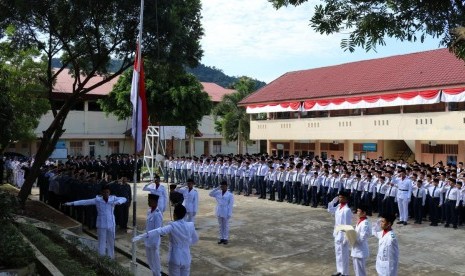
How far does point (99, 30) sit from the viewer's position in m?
13.7

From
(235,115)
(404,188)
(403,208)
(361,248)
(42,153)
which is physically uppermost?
(235,115)

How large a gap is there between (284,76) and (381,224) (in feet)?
93.9

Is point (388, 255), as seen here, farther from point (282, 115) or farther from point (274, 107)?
point (282, 115)

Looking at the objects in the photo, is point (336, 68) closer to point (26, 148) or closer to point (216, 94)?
point (216, 94)

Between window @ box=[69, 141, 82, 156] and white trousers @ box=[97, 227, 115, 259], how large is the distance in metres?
29.2

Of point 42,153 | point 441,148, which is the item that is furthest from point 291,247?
point 441,148

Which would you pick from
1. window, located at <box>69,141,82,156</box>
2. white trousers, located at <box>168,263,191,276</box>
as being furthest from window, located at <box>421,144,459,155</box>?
window, located at <box>69,141,82,156</box>

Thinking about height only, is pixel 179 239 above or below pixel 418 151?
below

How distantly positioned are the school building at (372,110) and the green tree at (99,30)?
12444mm

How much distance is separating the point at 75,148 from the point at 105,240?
29690 millimetres

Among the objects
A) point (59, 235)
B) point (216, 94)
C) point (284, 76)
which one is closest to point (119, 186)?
point (59, 235)

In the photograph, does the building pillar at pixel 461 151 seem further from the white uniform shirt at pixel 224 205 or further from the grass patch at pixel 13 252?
the grass patch at pixel 13 252

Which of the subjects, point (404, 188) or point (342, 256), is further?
point (404, 188)

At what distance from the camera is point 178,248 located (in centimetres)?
672
